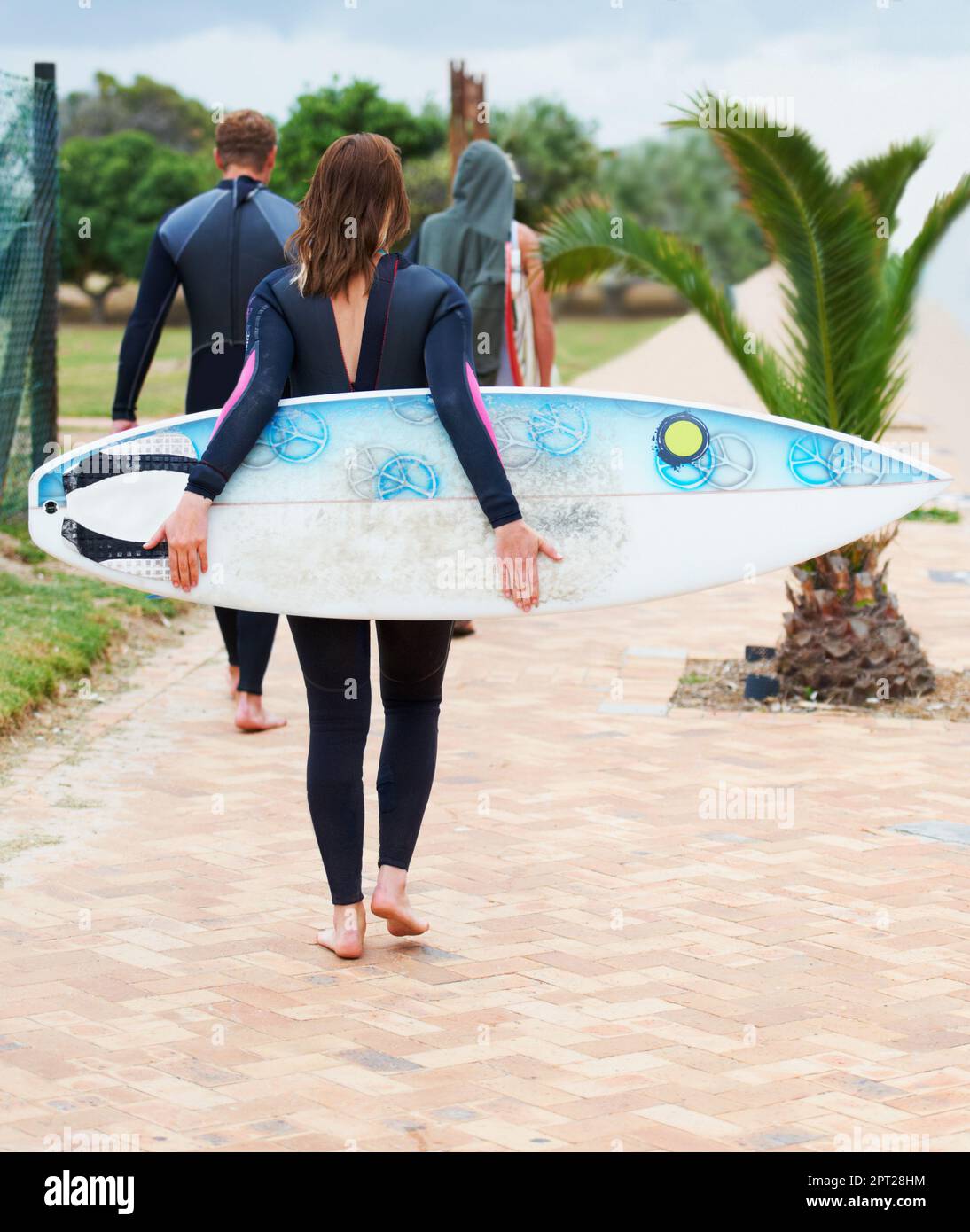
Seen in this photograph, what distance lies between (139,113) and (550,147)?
108 feet

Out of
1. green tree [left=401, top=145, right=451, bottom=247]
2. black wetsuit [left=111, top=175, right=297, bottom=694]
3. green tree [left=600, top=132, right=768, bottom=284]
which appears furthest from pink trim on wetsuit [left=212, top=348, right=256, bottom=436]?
green tree [left=600, top=132, right=768, bottom=284]

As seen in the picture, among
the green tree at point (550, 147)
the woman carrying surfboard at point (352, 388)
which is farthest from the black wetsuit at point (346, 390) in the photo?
the green tree at point (550, 147)

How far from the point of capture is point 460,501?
408 centimetres

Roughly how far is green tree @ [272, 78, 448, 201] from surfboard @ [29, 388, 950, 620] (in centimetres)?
2709

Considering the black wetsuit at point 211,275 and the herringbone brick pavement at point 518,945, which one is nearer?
the herringbone brick pavement at point 518,945

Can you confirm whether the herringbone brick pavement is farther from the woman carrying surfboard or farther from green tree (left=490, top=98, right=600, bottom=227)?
green tree (left=490, top=98, right=600, bottom=227)

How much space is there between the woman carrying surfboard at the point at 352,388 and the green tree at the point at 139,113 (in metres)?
59.8

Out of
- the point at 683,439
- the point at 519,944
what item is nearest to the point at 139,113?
the point at 683,439

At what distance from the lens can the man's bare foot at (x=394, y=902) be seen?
4094 mm

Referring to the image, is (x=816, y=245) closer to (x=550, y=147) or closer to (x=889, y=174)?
(x=889, y=174)

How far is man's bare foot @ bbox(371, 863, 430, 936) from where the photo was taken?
4094mm

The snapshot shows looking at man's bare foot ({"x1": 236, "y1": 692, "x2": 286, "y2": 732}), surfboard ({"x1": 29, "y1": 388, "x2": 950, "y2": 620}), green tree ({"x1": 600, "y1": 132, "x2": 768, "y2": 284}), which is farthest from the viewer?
green tree ({"x1": 600, "y1": 132, "x2": 768, "y2": 284})

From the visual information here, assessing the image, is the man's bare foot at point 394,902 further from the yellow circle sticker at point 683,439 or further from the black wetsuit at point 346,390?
the yellow circle sticker at point 683,439
